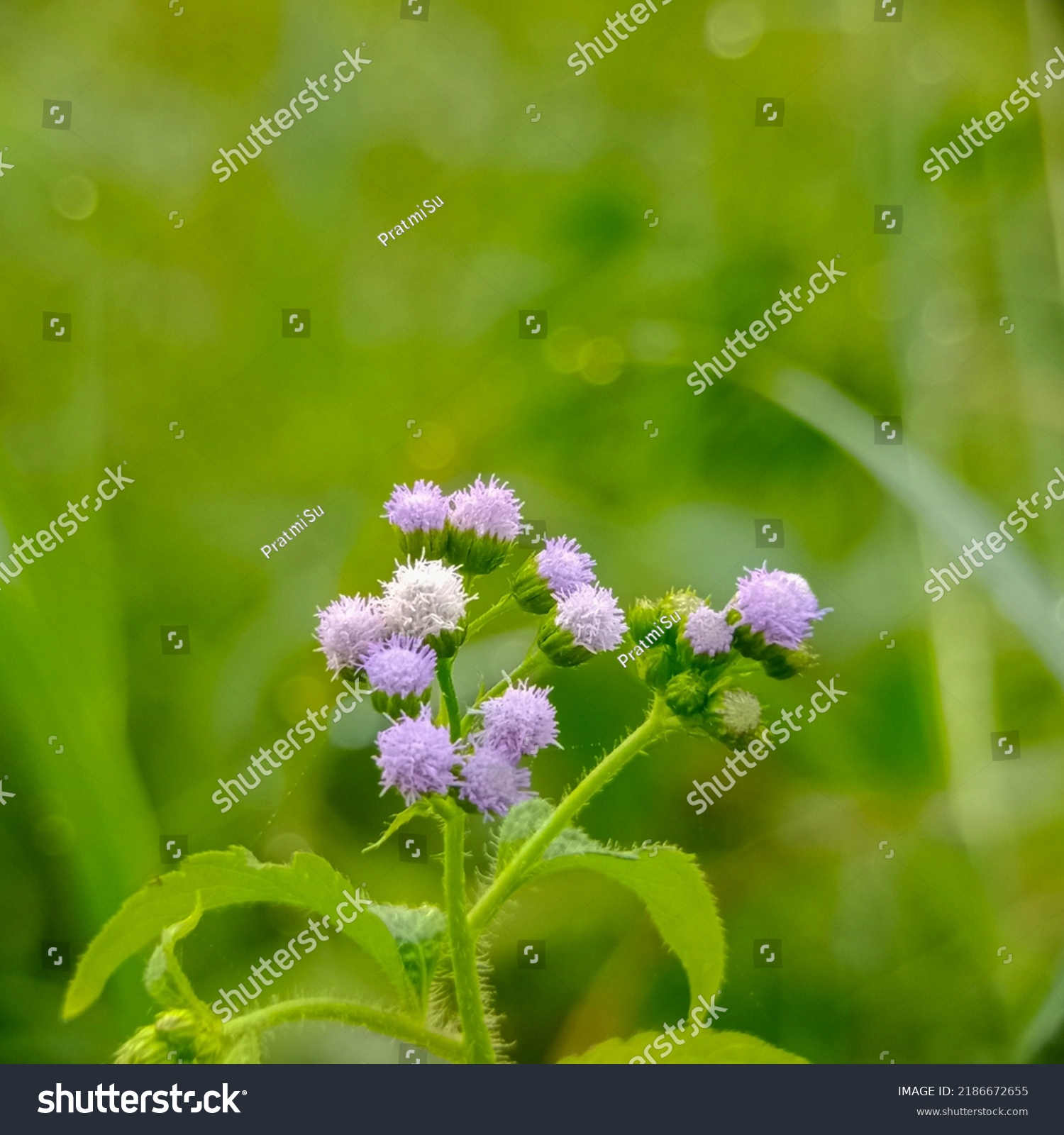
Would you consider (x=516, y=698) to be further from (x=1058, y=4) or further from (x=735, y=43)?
(x=1058, y=4)

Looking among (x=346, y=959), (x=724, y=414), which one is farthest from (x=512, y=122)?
(x=346, y=959)

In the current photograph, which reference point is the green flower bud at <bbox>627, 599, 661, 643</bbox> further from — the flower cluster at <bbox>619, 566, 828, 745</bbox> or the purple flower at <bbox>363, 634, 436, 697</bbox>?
the purple flower at <bbox>363, 634, 436, 697</bbox>

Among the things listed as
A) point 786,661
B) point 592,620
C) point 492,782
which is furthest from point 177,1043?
point 786,661

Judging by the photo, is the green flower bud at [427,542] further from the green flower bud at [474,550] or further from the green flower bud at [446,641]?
the green flower bud at [446,641]

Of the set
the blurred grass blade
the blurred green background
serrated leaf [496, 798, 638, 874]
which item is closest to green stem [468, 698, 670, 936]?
serrated leaf [496, 798, 638, 874]

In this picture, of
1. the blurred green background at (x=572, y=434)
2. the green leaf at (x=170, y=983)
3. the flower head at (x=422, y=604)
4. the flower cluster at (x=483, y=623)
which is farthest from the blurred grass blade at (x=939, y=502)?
the green leaf at (x=170, y=983)
